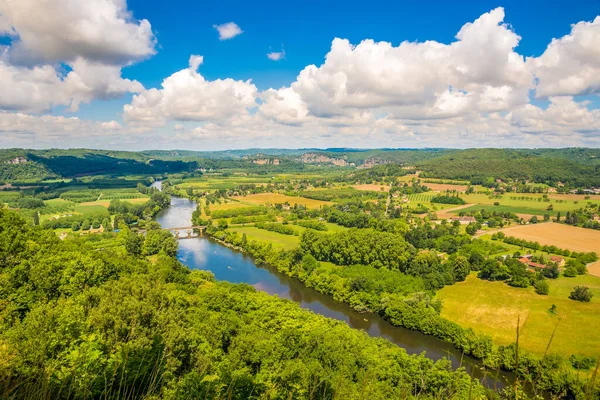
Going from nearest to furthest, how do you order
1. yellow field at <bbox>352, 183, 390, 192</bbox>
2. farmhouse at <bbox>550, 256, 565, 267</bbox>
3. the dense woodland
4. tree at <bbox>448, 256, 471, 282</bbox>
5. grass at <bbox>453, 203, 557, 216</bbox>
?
the dense woodland, tree at <bbox>448, 256, 471, 282</bbox>, farmhouse at <bbox>550, 256, 565, 267</bbox>, grass at <bbox>453, 203, 557, 216</bbox>, yellow field at <bbox>352, 183, 390, 192</bbox>

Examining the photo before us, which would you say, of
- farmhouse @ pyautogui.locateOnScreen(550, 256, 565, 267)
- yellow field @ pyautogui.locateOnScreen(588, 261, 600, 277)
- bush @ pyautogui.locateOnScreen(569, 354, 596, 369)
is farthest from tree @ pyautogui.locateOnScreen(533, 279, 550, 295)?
bush @ pyautogui.locateOnScreen(569, 354, 596, 369)

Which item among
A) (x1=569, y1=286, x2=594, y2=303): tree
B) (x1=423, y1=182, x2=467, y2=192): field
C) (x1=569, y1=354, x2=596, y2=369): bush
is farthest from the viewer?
(x1=423, y1=182, x2=467, y2=192): field

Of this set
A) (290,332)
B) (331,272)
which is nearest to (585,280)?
(331,272)

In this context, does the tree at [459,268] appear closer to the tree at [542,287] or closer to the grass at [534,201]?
the tree at [542,287]

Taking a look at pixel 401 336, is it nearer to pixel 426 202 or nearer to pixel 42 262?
pixel 42 262

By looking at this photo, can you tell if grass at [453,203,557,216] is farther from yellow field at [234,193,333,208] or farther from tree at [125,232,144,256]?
tree at [125,232,144,256]

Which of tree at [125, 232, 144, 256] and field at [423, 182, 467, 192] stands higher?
field at [423, 182, 467, 192]

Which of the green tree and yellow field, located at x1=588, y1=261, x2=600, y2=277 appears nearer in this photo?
yellow field, located at x1=588, y1=261, x2=600, y2=277
